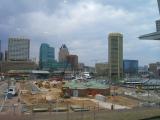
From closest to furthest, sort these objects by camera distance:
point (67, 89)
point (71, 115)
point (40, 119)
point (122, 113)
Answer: point (40, 119) < point (71, 115) < point (122, 113) < point (67, 89)

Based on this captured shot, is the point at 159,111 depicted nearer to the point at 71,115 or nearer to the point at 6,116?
the point at 71,115

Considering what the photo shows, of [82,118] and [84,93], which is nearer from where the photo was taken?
[82,118]

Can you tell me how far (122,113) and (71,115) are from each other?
1032 centimetres

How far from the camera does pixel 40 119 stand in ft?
189

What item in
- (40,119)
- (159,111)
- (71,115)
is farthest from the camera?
(159,111)

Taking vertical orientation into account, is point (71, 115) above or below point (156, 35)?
below

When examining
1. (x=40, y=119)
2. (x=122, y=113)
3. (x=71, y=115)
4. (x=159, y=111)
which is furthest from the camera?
Result: (x=159, y=111)

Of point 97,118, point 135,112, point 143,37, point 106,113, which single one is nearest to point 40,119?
point 97,118

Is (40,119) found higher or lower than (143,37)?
lower

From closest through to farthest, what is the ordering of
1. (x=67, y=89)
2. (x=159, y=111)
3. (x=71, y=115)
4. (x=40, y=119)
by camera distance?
1. (x=40, y=119)
2. (x=71, y=115)
3. (x=159, y=111)
4. (x=67, y=89)

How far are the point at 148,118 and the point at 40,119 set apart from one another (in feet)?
67.9

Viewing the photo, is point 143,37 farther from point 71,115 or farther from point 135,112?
point 71,115

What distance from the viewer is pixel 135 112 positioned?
68.4 meters

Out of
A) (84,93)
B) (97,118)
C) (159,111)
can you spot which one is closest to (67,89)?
(84,93)
